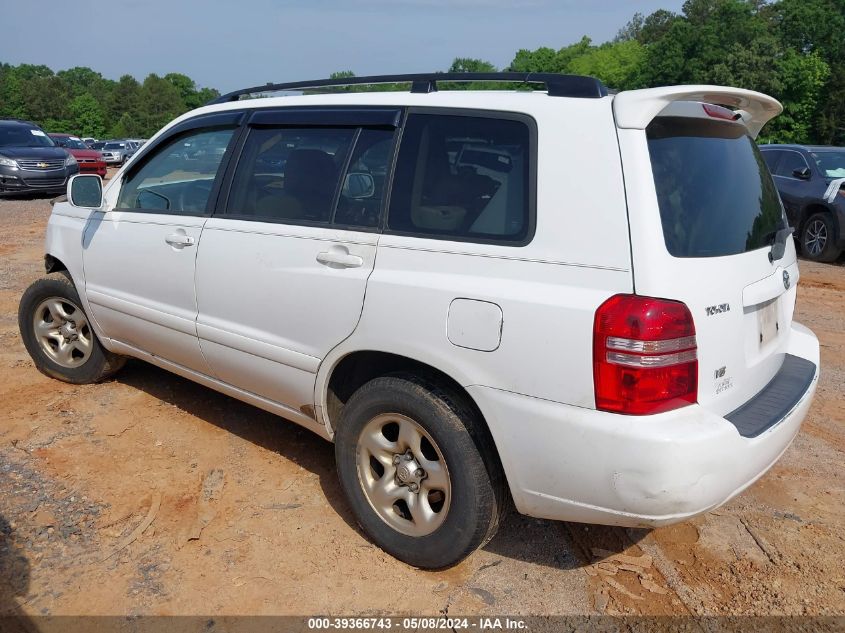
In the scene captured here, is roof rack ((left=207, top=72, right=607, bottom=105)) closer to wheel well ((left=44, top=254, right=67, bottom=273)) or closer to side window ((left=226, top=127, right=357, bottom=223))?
side window ((left=226, top=127, right=357, bottom=223))

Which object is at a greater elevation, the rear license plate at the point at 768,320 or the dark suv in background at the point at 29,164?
the rear license plate at the point at 768,320

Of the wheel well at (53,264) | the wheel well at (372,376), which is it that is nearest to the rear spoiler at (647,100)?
the wheel well at (372,376)

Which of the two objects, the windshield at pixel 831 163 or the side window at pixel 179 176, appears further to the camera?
the windshield at pixel 831 163

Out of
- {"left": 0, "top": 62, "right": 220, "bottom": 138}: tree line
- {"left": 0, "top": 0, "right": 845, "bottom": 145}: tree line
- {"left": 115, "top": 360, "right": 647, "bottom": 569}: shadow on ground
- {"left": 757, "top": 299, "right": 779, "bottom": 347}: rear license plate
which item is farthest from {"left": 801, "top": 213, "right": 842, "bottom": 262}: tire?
{"left": 0, "top": 62, "right": 220, "bottom": 138}: tree line

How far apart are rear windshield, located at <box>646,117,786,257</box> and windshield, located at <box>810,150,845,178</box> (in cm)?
854

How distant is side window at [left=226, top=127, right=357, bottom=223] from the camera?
10.9 ft

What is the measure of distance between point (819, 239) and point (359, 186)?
923 cm

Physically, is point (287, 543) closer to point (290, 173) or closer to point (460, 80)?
point (290, 173)

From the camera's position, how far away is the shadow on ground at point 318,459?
325 centimetres

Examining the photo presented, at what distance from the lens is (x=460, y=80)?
3113 millimetres

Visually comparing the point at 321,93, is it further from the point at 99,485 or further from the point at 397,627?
the point at 397,627

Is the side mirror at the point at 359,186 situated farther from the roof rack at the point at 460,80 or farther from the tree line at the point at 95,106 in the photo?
the tree line at the point at 95,106

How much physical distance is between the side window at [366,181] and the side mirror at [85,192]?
6.15 feet

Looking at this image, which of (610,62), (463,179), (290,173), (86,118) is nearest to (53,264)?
(290,173)
